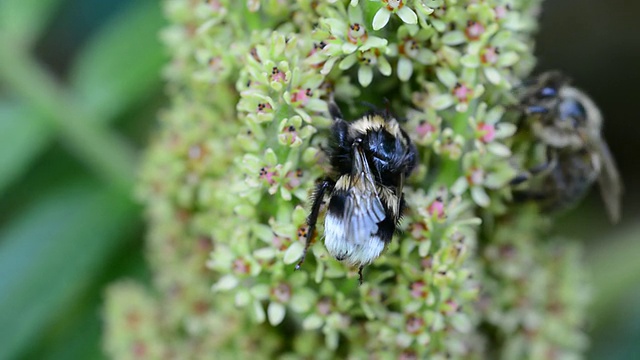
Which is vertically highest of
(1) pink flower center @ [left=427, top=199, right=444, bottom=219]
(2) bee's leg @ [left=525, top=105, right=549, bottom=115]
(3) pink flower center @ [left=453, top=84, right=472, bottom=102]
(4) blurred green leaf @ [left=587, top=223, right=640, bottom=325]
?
(3) pink flower center @ [left=453, top=84, right=472, bottom=102]

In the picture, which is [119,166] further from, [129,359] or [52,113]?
[129,359]

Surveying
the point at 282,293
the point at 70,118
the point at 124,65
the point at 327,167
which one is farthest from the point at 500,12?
the point at 70,118

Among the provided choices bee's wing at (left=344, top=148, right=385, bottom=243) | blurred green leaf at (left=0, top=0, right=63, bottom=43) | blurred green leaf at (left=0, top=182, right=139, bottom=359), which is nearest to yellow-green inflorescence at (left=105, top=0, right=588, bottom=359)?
bee's wing at (left=344, top=148, right=385, bottom=243)

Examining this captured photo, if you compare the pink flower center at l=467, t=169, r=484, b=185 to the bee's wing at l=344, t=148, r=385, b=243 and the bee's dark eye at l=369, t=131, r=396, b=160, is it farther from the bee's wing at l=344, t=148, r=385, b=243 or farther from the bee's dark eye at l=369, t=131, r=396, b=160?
the bee's wing at l=344, t=148, r=385, b=243

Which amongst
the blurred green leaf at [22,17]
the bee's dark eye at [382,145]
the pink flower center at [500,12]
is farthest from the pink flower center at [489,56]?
the blurred green leaf at [22,17]

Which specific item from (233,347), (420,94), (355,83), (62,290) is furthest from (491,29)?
(62,290)

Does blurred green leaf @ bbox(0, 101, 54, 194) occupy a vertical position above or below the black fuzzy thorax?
below

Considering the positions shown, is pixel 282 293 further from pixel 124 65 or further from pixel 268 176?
pixel 124 65
